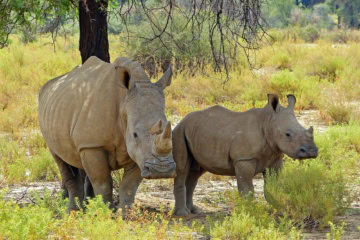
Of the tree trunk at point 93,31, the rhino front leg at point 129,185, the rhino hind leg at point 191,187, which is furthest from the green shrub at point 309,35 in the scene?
Result: the rhino front leg at point 129,185

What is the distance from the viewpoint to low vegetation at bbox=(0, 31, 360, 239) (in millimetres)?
5918

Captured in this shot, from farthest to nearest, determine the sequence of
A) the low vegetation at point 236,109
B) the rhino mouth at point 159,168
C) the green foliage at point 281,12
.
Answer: the green foliage at point 281,12 → the rhino mouth at point 159,168 → the low vegetation at point 236,109

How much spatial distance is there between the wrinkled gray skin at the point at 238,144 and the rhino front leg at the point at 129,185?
0.59 meters

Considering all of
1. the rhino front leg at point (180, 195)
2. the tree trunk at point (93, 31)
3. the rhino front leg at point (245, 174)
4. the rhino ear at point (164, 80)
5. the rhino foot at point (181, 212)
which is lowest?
the rhino foot at point (181, 212)

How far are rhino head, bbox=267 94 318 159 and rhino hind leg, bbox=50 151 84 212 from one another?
2227 millimetres

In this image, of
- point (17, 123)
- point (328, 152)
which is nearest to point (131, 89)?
point (328, 152)

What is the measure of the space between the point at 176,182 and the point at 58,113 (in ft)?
4.54

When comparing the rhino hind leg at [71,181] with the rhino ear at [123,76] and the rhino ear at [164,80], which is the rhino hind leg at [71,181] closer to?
the rhino ear at [123,76]

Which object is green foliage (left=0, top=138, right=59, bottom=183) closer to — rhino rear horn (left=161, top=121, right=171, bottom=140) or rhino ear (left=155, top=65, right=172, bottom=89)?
rhino ear (left=155, top=65, right=172, bottom=89)

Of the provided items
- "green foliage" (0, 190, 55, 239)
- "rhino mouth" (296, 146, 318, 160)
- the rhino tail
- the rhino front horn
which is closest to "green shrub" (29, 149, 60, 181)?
the rhino tail

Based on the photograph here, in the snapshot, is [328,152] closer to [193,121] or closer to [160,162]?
[193,121]

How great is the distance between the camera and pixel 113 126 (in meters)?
7.26

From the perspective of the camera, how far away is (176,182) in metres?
7.92

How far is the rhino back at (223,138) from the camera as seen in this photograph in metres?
7.75
